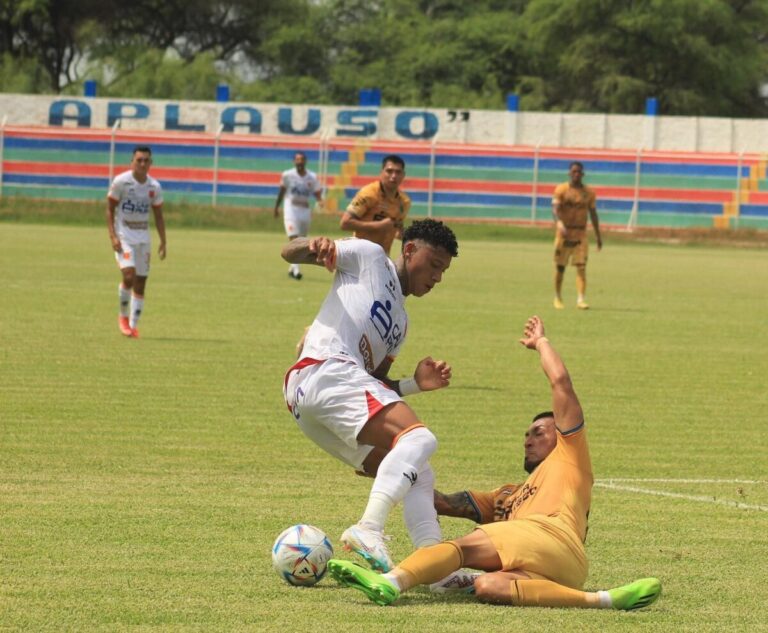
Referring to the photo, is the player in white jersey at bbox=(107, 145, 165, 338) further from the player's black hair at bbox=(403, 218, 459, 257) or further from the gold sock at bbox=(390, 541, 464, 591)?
the gold sock at bbox=(390, 541, 464, 591)

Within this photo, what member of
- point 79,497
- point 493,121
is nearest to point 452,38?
point 493,121

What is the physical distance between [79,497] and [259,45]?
78.1 meters

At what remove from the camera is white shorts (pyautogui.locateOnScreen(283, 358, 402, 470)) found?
7754mm

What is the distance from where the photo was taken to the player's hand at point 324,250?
25.7 feet

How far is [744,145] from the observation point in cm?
6141

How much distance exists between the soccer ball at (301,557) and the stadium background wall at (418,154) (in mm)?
51844

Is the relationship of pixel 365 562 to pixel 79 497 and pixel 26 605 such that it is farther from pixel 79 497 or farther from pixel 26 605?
pixel 79 497

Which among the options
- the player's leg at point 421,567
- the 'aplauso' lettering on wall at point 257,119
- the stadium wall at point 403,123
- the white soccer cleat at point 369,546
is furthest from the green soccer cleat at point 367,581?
the 'aplauso' lettering on wall at point 257,119

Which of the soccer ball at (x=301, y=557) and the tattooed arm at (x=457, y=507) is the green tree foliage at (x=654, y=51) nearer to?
the tattooed arm at (x=457, y=507)

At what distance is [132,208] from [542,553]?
13947 mm

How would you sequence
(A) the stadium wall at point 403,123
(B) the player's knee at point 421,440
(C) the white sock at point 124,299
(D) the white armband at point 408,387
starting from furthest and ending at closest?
1. (A) the stadium wall at point 403,123
2. (C) the white sock at point 124,299
3. (D) the white armband at point 408,387
4. (B) the player's knee at point 421,440

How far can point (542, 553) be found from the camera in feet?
23.9

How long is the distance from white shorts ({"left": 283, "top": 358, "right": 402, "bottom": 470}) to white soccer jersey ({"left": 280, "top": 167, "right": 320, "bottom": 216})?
25.6 meters

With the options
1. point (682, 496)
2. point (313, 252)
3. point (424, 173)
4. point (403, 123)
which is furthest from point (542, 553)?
point (403, 123)
